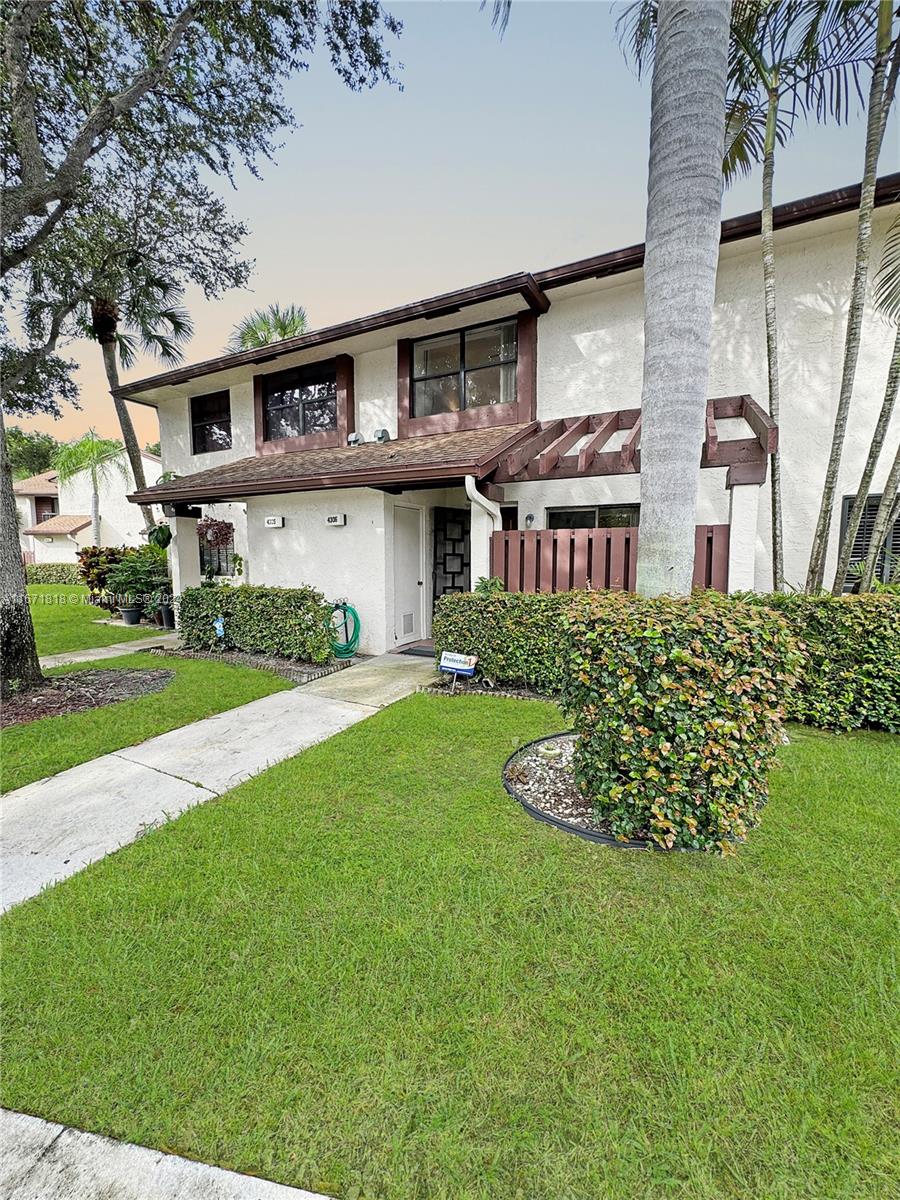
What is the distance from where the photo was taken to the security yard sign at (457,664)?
260 inches

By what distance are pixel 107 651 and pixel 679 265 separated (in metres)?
10.9

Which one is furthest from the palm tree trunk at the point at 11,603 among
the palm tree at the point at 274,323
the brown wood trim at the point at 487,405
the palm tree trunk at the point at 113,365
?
the palm tree at the point at 274,323

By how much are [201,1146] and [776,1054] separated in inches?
81.6

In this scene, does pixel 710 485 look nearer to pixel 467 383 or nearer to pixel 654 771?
pixel 467 383

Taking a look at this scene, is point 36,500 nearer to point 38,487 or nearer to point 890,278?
point 38,487

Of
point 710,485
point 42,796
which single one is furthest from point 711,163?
point 42,796

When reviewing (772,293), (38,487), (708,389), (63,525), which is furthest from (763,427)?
(38,487)

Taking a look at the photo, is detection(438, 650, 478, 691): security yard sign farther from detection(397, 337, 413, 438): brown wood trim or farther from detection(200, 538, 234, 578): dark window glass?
detection(200, 538, 234, 578): dark window glass

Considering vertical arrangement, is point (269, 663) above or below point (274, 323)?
below

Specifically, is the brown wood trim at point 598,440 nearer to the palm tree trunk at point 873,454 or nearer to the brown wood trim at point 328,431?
the palm tree trunk at point 873,454

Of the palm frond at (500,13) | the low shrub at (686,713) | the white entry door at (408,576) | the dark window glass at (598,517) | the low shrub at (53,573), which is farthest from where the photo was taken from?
the low shrub at (53,573)

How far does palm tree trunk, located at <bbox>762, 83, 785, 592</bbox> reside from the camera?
632 cm

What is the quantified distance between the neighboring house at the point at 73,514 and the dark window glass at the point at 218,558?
10359mm

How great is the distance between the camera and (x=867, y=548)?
6770 mm
